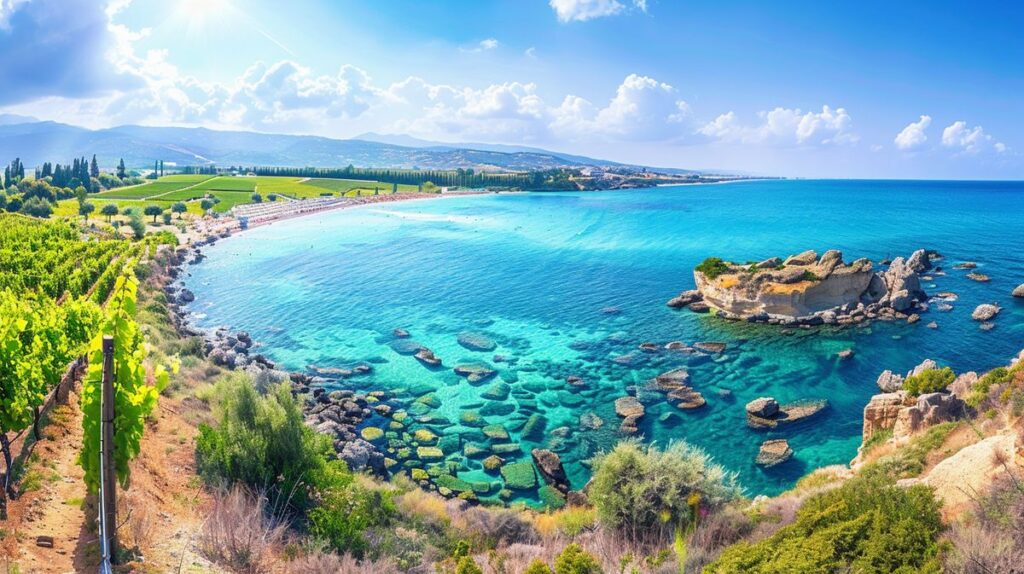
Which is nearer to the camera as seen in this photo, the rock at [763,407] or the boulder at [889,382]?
the rock at [763,407]

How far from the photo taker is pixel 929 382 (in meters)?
25.9

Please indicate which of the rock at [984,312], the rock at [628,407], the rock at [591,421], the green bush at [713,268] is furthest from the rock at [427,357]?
the rock at [984,312]

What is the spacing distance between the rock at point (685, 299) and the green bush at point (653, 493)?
33144mm

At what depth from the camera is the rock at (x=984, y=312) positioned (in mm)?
43000

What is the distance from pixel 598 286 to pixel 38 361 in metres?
47.2

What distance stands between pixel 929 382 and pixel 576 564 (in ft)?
75.7

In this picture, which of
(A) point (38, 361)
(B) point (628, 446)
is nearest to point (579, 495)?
(B) point (628, 446)

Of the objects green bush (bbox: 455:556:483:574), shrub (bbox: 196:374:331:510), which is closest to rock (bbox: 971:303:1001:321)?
green bush (bbox: 455:556:483:574)

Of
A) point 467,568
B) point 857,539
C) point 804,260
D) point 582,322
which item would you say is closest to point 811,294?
point 804,260

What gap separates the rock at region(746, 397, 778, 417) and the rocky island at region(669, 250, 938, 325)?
1649 cm

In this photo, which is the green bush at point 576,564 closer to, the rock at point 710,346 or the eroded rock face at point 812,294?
the rock at point 710,346

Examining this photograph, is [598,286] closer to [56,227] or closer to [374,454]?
[374,454]

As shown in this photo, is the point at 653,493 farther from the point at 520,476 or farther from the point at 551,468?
the point at 520,476

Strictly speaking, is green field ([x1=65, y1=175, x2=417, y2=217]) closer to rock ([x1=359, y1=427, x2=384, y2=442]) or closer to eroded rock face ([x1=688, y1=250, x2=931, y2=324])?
rock ([x1=359, y1=427, x2=384, y2=442])
